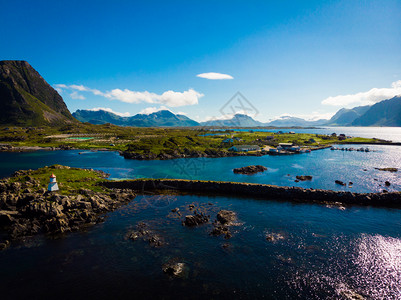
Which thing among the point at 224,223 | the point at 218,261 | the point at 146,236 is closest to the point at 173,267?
the point at 218,261

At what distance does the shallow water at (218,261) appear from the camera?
20859mm

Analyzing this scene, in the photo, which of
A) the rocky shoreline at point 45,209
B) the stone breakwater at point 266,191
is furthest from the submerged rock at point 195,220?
the stone breakwater at point 266,191

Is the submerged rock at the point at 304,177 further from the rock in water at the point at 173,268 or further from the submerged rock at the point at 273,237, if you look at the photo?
the rock in water at the point at 173,268

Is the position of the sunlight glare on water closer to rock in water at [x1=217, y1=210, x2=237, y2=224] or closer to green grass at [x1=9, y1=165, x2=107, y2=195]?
rock in water at [x1=217, y1=210, x2=237, y2=224]

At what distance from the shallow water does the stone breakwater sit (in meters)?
8.73

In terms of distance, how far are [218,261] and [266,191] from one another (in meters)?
28.1

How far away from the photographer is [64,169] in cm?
6144

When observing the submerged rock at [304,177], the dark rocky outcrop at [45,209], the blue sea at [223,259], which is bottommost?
the blue sea at [223,259]

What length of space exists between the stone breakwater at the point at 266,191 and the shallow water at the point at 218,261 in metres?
8.73

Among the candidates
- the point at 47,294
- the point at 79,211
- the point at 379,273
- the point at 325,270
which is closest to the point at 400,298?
the point at 379,273

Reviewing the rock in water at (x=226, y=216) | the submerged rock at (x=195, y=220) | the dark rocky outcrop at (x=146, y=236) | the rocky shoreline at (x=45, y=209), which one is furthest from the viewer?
the rock in water at (x=226, y=216)

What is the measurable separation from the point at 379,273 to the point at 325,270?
6.27m

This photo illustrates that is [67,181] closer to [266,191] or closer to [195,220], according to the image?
[195,220]

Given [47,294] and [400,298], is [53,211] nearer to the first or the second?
[47,294]
